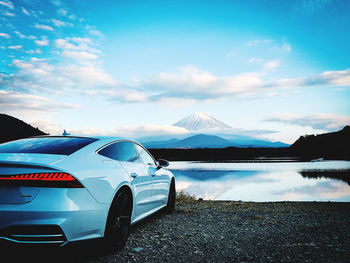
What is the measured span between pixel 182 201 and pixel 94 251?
20.2ft

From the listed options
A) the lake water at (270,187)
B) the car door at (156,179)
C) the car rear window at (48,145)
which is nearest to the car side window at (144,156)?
the car door at (156,179)

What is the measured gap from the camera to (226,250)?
4.10m

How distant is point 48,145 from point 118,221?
4.34ft

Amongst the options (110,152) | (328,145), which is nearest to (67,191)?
(110,152)

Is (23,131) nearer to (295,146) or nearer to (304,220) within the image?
(304,220)

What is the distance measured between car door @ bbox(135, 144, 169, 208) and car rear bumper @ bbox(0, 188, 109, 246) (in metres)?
2.25

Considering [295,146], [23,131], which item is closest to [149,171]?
[23,131]

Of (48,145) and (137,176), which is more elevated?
(48,145)

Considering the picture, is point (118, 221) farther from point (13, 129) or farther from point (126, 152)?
point (13, 129)

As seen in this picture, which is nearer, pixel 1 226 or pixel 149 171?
pixel 1 226

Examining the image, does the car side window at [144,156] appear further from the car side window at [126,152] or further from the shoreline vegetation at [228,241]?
the shoreline vegetation at [228,241]

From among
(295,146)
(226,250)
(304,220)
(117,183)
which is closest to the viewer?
(117,183)

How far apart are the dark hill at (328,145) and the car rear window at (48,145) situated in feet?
278

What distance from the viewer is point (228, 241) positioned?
458 cm
